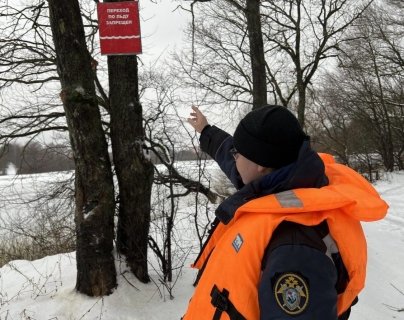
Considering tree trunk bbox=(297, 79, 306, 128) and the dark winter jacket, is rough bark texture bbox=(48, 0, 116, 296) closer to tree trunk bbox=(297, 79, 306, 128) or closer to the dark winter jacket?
the dark winter jacket

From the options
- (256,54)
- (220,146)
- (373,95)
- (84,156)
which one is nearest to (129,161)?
(84,156)

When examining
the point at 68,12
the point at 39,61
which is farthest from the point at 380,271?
the point at 39,61

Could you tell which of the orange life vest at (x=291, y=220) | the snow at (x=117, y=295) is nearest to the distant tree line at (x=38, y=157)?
the snow at (x=117, y=295)

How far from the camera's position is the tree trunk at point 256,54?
580cm

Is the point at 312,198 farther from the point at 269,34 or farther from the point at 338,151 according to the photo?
the point at 338,151

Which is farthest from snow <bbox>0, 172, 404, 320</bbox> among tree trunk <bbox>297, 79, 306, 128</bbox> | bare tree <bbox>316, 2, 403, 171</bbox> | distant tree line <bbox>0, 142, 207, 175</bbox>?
bare tree <bbox>316, 2, 403, 171</bbox>

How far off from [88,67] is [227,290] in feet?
10.2

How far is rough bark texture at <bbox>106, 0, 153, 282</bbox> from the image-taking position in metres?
3.97

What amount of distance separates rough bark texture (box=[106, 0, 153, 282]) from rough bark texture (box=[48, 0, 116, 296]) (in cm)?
29

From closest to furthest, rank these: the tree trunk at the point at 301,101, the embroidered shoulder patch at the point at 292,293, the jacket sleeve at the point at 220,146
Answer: the embroidered shoulder patch at the point at 292,293 < the jacket sleeve at the point at 220,146 < the tree trunk at the point at 301,101

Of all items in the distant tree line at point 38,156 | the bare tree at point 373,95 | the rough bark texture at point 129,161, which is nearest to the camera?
the rough bark texture at point 129,161

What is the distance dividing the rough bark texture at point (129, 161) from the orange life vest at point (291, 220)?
8.83 ft

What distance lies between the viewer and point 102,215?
3.69m

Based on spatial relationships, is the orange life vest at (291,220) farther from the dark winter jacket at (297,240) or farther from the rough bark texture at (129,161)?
the rough bark texture at (129,161)
